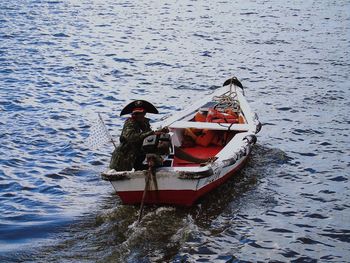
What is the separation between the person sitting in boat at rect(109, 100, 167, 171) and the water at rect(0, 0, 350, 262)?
2.93 ft

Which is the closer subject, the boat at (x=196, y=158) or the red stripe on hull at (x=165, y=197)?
the boat at (x=196, y=158)

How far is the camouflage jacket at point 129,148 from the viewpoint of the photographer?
12203 millimetres

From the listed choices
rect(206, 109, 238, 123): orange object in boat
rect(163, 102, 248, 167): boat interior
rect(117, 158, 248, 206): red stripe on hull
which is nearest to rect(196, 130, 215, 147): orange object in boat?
rect(163, 102, 248, 167): boat interior

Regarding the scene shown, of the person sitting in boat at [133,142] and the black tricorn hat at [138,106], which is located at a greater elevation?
the black tricorn hat at [138,106]

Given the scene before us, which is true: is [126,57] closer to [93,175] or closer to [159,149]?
[93,175]

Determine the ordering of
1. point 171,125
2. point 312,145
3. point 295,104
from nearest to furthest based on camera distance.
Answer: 1. point 171,125
2. point 312,145
3. point 295,104

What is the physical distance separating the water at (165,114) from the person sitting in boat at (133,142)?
894 mm

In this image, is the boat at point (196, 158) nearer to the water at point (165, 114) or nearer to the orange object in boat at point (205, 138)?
the orange object in boat at point (205, 138)

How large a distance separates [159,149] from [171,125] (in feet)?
9.40

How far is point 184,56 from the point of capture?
28.9 metres

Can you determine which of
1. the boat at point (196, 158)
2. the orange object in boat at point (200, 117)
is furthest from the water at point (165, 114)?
the orange object in boat at point (200, 117)

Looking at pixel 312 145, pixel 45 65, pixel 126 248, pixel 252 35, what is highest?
pixel 252 35

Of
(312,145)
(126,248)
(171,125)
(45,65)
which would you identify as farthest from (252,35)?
(126,248)

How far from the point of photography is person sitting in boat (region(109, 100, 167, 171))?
12.2 meters
